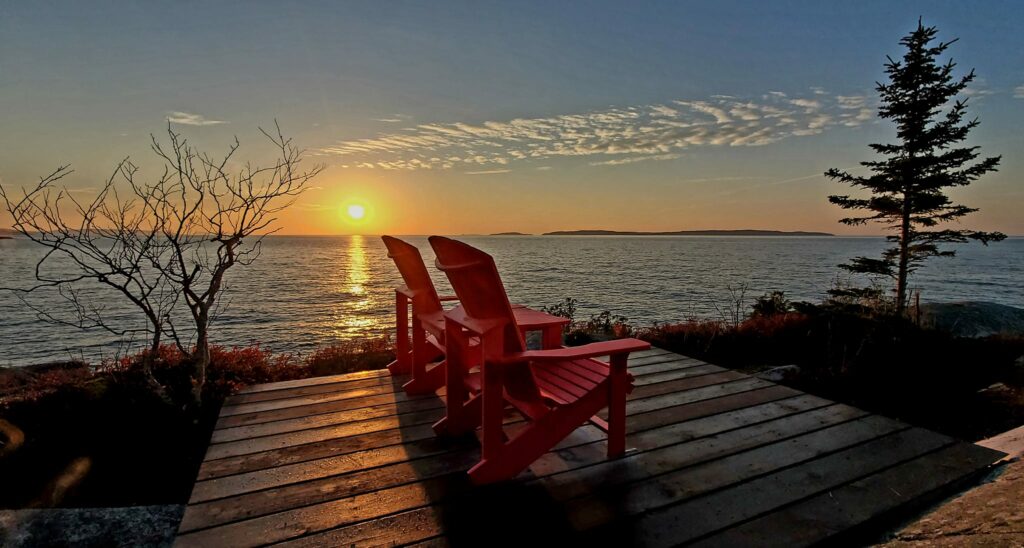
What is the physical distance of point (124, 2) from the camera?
17.2 feet

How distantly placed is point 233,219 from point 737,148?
1786 cm

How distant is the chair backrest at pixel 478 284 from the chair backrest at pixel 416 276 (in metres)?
1.08

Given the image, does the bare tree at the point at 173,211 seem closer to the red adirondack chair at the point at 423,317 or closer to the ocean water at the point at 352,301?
the red adirondack chair at the point at 423,317

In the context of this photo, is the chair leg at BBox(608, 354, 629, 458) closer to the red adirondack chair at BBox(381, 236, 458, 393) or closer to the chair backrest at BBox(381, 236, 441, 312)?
the red adirondack chair at BBox(381, 236, 458, 393)

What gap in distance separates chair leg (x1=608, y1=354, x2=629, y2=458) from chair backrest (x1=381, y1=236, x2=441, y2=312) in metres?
1.48

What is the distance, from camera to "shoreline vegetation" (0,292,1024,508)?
3.34 metres

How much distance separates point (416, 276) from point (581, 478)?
1918 mm

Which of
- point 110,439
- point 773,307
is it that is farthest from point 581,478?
point 773,307

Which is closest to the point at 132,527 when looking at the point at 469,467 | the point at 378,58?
the point at 469,467

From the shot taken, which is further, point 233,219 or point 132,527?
point 233,219

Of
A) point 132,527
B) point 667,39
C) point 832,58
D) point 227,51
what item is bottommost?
point 132,527

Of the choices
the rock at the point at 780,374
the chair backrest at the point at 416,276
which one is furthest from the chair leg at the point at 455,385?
the rock at the point at 780,374

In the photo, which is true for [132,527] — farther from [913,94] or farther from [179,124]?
[913,94]

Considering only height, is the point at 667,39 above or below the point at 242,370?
above
